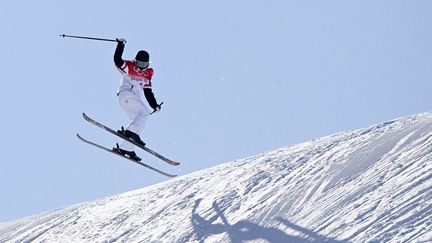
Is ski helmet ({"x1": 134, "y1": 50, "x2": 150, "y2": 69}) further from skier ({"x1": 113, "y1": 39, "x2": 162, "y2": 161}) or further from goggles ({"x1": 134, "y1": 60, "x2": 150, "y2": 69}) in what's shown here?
skier ({"x1": 113, "y1": 39, "x2": 162, "y2": 161})

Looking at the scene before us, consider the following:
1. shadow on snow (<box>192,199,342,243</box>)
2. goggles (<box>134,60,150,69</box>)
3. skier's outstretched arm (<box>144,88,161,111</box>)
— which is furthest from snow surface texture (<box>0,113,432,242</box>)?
goggles (<box>134,60,150,69</box>)

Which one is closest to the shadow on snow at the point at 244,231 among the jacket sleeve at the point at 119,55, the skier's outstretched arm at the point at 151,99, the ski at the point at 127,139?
the ski at the point at 127,139

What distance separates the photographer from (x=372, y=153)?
583 inches

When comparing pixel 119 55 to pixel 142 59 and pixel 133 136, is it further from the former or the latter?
pixel 133 136

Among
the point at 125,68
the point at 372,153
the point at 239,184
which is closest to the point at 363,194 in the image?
the point at 372,153

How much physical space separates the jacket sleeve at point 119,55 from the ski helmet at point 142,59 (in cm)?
23

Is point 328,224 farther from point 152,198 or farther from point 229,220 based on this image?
point 152,198

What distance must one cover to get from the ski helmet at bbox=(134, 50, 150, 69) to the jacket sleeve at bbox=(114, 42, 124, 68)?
0.23 meters

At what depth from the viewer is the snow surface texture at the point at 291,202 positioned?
1203cm

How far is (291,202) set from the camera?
13688mm

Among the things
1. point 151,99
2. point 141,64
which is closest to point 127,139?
point 151,99

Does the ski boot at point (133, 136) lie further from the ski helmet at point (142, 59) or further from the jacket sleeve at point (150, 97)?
the ski helmet at point (142, 59)

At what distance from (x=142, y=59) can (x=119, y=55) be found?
0.35 meters

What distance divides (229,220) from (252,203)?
65 cm
